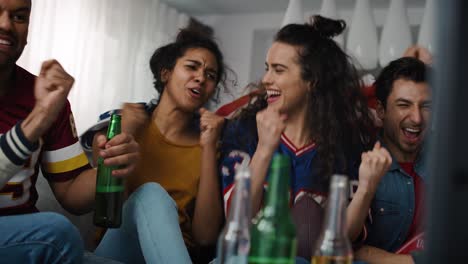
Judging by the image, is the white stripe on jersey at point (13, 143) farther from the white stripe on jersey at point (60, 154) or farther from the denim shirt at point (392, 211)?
the denim shirt at point (392, 211)

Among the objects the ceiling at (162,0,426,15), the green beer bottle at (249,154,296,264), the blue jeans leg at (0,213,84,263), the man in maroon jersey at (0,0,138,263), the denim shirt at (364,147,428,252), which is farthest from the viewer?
the ceiling at (162,0,426,15)

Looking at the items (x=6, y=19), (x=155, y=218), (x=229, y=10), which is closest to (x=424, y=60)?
(x=229, y=10)

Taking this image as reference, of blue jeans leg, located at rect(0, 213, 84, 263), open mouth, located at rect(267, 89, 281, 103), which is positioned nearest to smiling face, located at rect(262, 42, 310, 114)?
open mouth, located at rect(267, 89, 281, 103)

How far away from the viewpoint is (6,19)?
3.62 feet

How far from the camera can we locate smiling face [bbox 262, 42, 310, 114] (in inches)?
55.6

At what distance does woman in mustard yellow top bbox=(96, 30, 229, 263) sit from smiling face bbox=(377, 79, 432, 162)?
44 cm

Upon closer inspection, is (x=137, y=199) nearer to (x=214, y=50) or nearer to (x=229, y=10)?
(x=214, y=50)

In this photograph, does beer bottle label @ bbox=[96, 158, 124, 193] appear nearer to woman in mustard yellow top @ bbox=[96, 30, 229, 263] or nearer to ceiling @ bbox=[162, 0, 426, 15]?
woman in mustard yellow top @ bbox=[96, 30, 229, 263]

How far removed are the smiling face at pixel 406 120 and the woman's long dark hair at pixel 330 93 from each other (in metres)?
0.06

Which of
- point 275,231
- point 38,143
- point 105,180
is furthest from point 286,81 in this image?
point 275,231

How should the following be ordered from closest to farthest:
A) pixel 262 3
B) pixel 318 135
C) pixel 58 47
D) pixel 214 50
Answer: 1. pixel 318 135
2. pixel 214 50
3. pixel 262 3
4. pixel 58 47

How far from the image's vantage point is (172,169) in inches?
55.8

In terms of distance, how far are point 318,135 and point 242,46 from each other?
18.3 inches

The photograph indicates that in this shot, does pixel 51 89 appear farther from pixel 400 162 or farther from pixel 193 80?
pixel 400 162
